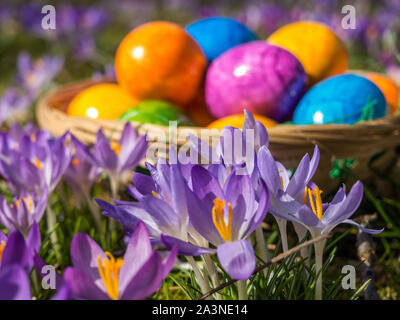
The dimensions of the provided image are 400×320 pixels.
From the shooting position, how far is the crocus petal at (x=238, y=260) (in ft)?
1.28

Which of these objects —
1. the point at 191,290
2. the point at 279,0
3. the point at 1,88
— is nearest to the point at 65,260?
the point at 191,290

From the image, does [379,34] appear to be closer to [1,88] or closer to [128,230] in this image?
[1,88]

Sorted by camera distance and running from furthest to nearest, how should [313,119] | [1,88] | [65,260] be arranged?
1. [1,88]
2. [313,119]
3. [65,260]

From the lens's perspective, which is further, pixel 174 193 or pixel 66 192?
pixel 66 192

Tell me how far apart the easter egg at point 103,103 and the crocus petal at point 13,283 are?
2.27 feet

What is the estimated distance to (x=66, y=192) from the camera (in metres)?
0.99

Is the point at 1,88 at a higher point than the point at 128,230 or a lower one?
higher

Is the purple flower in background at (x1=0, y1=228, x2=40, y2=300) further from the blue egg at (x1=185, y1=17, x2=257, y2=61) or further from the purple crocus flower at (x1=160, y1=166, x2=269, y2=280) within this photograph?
the blue egg at (x1=185, y1=17, x2=257, y2=61)

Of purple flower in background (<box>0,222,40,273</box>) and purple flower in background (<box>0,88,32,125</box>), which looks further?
purple flower in background (<box>0,88,32,125</box>)

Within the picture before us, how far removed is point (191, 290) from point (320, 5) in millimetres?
2684

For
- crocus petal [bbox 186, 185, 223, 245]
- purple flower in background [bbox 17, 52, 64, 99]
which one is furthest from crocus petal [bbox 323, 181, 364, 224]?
purple flower in background [bbox 17, 52, 64, 99]

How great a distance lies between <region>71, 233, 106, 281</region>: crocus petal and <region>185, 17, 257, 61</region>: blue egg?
30.9 inches

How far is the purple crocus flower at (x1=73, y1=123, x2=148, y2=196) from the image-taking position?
0.71 metres
